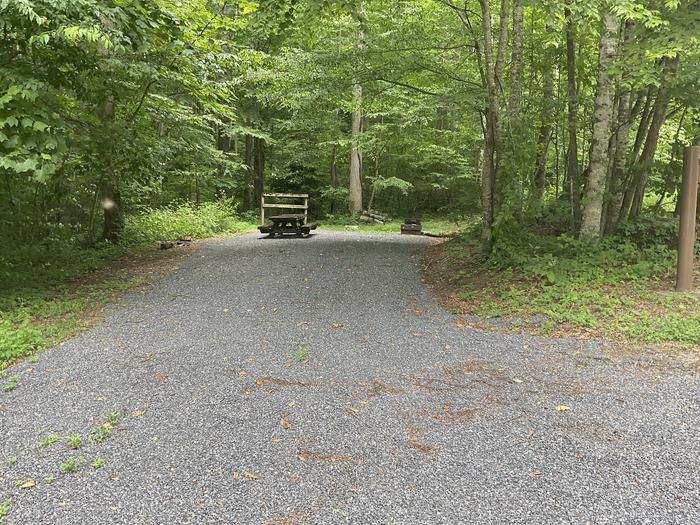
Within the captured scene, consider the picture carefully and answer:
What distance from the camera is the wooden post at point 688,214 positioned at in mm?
5703

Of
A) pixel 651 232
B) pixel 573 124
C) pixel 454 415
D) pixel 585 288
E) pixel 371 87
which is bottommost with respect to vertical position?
pixel 454 415

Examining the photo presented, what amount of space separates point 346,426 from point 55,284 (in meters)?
5.93

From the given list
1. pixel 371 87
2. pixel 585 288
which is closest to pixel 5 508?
pixel 585 288

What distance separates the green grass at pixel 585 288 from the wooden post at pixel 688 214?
0.33 meters

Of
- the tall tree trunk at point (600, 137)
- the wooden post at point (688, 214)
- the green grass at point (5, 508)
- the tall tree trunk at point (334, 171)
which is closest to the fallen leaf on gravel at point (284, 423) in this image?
the green grass at point (5, 508)

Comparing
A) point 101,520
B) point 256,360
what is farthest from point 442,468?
point 256,360

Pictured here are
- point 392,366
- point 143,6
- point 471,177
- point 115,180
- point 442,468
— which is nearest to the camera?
point 442,468

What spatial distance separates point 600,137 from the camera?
283 inches

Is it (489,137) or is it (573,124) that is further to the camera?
(489,137)

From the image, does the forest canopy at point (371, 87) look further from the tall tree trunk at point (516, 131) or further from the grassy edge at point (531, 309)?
the grassy edge at point (531, 309)

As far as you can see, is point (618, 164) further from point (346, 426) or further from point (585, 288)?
point (346, 426)

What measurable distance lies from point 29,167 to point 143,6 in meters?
2.80

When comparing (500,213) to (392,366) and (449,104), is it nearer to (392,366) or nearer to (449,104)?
(449,104)

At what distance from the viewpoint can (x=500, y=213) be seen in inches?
296
